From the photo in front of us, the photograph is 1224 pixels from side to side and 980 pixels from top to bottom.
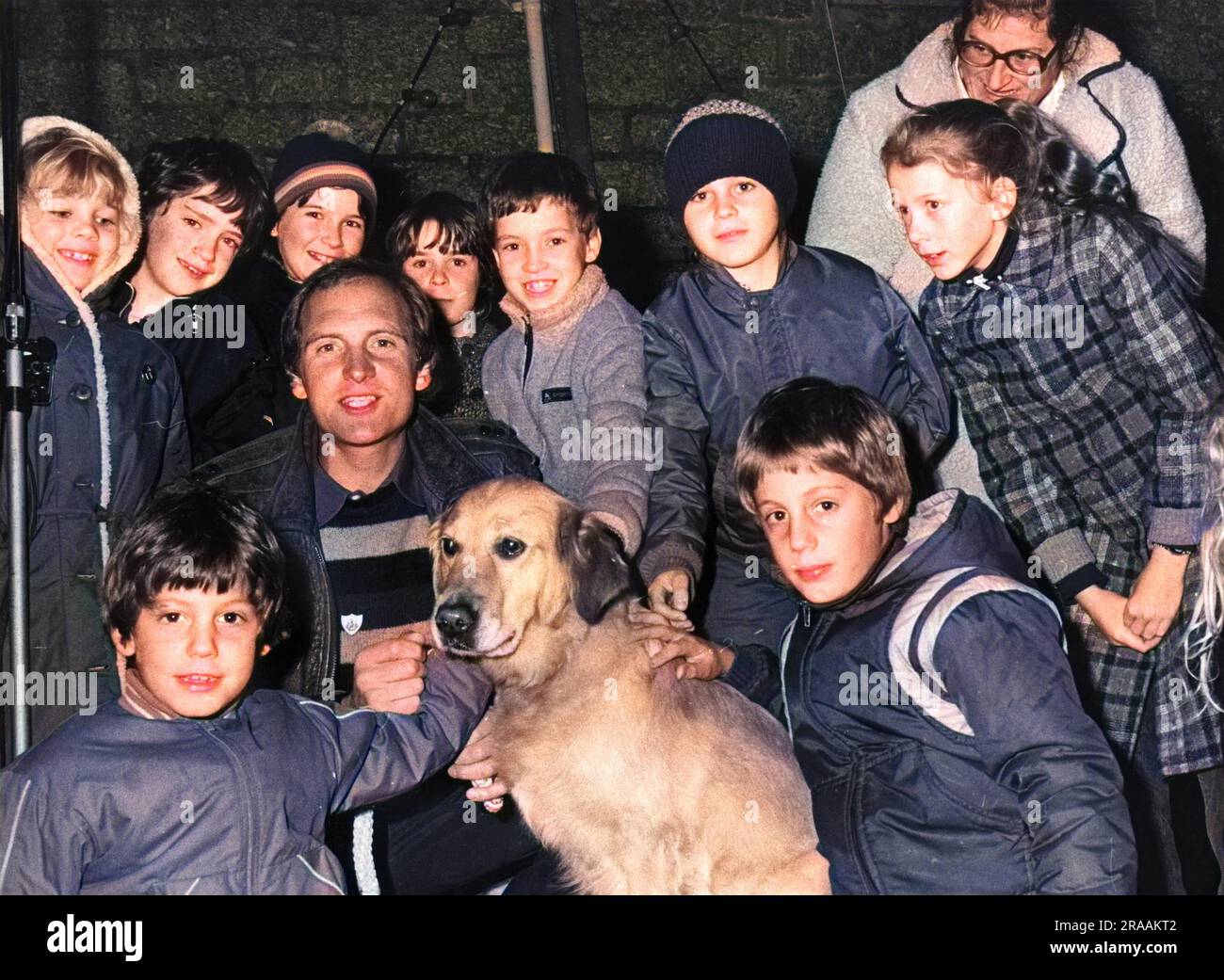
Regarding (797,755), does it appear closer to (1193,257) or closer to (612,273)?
(1193,257)

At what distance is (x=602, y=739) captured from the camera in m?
2.76

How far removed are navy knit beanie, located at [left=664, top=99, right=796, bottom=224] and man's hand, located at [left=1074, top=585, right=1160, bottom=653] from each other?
1.04 meters

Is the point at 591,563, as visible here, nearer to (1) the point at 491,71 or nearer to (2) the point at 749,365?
(2) the point at 749,365

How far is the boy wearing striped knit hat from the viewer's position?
291 centimetres

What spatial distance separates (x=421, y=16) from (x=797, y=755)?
275cm

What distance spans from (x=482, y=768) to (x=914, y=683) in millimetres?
896

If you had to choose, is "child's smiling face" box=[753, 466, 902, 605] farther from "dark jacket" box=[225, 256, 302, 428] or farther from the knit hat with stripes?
the knit hat with stripes

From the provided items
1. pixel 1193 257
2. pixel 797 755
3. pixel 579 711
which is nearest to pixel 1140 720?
pixel 797 755

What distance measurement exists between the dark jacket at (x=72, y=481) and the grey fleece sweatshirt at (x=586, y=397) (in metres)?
0.79

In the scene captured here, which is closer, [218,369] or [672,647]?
[672,647]

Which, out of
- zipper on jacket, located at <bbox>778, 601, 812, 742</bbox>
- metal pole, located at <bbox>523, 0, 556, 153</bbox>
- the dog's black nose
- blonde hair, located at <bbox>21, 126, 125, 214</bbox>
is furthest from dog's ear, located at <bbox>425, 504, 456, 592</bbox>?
metal pole, located at <bbox>523, 0, 556, 153</bbox>

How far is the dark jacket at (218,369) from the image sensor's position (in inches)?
121

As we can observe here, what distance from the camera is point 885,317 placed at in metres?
2.94

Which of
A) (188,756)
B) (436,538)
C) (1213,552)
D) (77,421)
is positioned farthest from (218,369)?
(1213,552)
